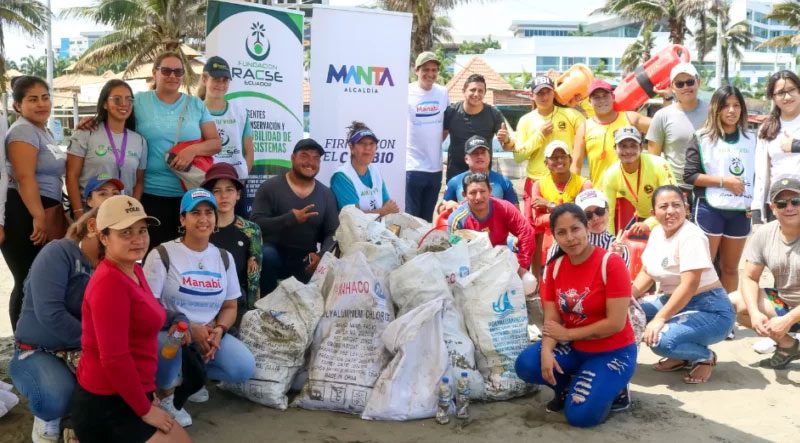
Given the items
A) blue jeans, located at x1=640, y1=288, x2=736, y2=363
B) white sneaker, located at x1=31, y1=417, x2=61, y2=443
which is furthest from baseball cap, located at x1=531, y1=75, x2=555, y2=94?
white sneaker, located at x1=31, y1=417, x2=61, y2=443

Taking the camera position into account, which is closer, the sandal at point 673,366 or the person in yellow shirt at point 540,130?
the sandal at point 673,366

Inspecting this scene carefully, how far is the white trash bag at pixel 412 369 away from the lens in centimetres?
369

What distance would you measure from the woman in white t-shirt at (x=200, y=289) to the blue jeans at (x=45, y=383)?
0.53m

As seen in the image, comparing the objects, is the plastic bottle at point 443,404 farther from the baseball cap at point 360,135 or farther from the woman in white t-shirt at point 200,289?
the baseball cap at point 360,135

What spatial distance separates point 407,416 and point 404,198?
10.8ft

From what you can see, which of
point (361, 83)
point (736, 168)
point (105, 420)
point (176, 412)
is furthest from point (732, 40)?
point (105, 420)

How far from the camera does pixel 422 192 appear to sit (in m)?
Answer: 6.87

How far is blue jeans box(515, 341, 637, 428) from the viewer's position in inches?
143

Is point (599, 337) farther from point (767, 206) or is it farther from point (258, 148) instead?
point (258, 148)

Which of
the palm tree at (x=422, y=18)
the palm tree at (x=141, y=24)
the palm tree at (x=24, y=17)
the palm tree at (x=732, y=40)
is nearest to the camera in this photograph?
the palm tree at (x=422, y=18)

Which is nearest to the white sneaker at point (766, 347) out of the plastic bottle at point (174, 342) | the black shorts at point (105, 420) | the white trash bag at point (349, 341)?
the white trash bag at point (349, 341)

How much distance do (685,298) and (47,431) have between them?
333cm

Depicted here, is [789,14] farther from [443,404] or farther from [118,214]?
[118,214]

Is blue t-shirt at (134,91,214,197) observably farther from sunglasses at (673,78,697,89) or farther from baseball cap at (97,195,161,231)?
sunglasses at (673,78,697,89)
